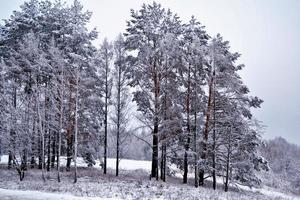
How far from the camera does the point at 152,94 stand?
24.3 meters

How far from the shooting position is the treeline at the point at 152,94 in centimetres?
2297

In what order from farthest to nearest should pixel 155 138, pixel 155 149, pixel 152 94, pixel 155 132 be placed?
pixel 152 94, pixel 155 138, pixel 155 132, pixel 155 149

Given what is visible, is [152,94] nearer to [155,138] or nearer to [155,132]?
[155,132]

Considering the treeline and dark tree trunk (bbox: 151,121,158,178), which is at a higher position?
the treeline

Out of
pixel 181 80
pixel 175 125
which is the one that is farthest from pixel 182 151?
pixel 181 80

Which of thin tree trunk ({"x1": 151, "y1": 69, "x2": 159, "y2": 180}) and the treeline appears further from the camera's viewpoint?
thin tree trunk ({"x1": 151, "y1": 69, "x2": 159, "y2": 180})

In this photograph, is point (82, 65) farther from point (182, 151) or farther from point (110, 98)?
point (182, 151)

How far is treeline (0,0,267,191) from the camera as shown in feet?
75.4

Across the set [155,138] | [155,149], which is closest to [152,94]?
[155,138]

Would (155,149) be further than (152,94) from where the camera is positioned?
No

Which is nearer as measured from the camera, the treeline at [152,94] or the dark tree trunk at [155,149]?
the treeline at [152,94]

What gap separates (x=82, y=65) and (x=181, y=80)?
8731mm

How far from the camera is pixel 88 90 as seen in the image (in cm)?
2561

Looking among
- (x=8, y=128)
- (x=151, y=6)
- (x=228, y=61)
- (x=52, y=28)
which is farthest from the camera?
(x=52, y=28)
